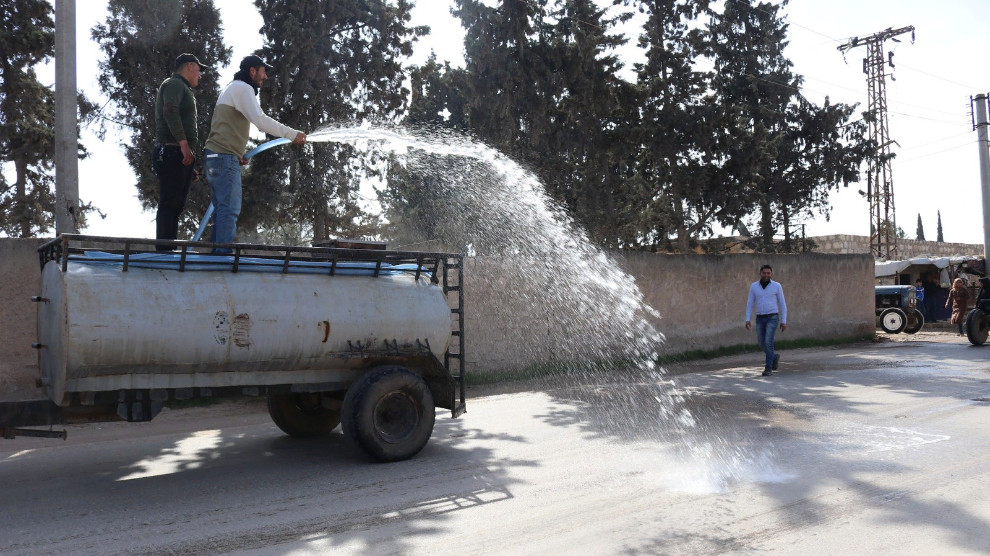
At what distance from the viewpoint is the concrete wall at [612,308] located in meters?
9.20

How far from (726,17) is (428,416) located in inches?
1005

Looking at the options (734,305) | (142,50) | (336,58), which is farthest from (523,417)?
(142,50)

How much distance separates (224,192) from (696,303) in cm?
1235

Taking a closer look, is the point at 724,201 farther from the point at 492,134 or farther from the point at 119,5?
the point at 119,5

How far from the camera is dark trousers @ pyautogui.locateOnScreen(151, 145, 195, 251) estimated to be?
6.86m

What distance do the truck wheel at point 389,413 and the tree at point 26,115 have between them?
1527 centimetres

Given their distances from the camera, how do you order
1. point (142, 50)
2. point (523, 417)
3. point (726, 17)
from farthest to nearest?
point (726, 17) < point (142, 50) < point (523, 417)

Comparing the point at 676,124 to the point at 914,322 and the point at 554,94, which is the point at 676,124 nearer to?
the point at 554,94

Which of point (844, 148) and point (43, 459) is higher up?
point (844, 148)

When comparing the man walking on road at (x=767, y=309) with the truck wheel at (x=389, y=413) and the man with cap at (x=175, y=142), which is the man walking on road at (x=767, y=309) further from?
the man with cap at (x=175, y=142)

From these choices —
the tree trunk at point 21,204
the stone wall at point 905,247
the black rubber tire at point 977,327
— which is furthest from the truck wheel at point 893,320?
the tree trunk at point 21,204

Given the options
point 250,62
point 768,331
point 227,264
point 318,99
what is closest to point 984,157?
point 768,331

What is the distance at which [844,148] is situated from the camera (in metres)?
30.2

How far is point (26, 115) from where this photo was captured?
1911 centimetres
